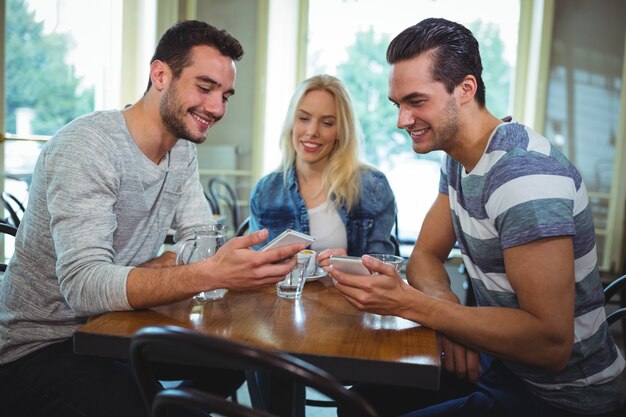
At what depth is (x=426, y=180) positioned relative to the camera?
5.03m

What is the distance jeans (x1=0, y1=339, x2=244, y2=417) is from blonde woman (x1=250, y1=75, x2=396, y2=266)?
1.14m

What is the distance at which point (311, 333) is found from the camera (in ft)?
3.54

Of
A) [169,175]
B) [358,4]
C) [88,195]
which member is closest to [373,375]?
[88,195]

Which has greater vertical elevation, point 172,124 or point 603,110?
point 603,110

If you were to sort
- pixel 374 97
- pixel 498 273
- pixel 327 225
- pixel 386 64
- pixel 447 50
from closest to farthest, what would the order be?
pixel 498 273 < pixel 447 50 < pixel 327 225 < pixel 386 64 < pixel 374 97

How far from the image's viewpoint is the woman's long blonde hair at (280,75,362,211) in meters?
2.38

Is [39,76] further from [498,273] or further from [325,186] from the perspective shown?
[498,273]

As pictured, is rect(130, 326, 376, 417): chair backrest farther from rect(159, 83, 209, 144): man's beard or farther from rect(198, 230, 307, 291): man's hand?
rect(159, 83, 209, 144): man's beard

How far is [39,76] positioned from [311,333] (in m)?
3.37

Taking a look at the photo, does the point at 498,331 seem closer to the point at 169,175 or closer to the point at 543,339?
the point at 543,339

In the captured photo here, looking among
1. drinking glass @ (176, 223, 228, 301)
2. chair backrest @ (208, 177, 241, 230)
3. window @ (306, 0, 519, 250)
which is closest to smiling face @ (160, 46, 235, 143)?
drinking glass @ (176, 223, 228, 301)

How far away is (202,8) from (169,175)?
135 inches

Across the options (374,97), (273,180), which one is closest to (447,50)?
(273,180)

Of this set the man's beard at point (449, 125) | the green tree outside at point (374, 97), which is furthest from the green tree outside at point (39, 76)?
the man's beard at point (449, 125)
